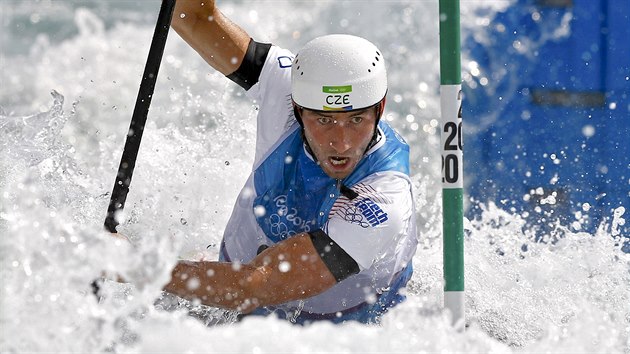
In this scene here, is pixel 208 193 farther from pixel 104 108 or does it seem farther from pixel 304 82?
pixel 104 108

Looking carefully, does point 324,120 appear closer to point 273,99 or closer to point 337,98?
point 337,98

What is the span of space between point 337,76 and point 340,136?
0.61 feet

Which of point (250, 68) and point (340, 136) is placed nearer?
point (340, 136)

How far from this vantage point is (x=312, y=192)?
322 centimetres

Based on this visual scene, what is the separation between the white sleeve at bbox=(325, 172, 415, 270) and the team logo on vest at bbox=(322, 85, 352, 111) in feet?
0.79

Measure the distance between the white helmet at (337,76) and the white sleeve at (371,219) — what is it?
0.25 m

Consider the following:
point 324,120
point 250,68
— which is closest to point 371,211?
point 324,120

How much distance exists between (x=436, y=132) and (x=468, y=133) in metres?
1.54

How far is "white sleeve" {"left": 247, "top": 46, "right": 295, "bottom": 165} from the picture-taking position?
11.1 feet

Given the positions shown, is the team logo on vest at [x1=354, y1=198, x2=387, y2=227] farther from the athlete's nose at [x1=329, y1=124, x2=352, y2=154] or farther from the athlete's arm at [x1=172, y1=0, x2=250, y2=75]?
the athlete's arm at [x1=172, y1=0, x2=250, y2=75]

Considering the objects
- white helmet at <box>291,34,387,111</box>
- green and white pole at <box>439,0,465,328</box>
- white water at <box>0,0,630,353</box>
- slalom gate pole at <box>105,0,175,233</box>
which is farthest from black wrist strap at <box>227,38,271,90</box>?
green and white pole at <box>439,0,465,328</box>

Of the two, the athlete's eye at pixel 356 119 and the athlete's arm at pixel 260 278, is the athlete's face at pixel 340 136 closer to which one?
the athlete's eye at pixel 356 119

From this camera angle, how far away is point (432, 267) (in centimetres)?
395

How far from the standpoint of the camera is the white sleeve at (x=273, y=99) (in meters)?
3.39
